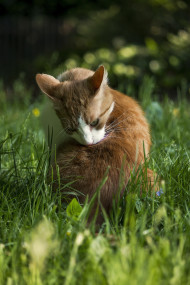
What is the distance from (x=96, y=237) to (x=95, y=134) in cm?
81

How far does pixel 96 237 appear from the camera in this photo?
1.86 metres

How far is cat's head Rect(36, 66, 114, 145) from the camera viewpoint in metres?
2.54

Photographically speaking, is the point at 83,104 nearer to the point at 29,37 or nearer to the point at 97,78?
the point at 97,78

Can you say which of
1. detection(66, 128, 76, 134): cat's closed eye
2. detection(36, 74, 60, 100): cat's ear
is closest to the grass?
detection(66, 128, 76, 134): cat's closed eye

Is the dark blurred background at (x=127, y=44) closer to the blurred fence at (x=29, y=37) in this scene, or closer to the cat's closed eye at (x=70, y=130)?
the blurred fence at (x=29, y=37)

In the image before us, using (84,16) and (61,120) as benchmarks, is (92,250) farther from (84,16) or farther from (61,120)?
(84,16)

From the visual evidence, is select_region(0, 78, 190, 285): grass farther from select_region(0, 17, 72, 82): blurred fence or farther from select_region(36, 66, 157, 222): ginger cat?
select_region(0, 17, 72, 82): blurred fence

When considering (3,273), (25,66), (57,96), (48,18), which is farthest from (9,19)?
(3,273)

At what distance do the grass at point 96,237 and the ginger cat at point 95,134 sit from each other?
0.41ft

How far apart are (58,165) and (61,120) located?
306 mm

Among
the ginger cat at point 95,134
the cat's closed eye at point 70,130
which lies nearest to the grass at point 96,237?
the ginger cat at point 95,134

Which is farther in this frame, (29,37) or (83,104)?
(29,37)

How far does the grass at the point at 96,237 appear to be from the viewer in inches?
62.1

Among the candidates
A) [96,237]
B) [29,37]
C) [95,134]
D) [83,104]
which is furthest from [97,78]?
[29,37]
